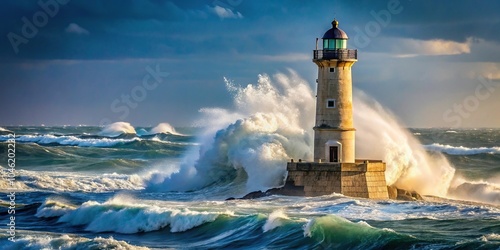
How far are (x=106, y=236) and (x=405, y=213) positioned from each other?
548 centimetres

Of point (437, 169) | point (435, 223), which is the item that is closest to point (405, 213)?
point (435, 223)

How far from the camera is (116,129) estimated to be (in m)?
83.4

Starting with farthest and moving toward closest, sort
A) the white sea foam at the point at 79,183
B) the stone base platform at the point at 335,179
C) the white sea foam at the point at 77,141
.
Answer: the white sea foam at the point at 77,141
the white sea foam at the point at 79,183
the stone base platform at the point at 335,179

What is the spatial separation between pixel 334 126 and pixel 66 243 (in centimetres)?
736

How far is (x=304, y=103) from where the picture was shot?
28.7 m

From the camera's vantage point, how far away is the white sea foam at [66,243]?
18406mm

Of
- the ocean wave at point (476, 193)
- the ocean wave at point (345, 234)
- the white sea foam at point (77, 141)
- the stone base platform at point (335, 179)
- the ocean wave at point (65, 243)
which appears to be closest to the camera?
the ocean wave at point (345, 234)

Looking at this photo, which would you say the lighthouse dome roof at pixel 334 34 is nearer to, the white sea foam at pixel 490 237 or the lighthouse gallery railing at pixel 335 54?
the lighthouse gallery railing at pixel 335 54

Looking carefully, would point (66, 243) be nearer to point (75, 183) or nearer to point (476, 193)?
point (476, 193)

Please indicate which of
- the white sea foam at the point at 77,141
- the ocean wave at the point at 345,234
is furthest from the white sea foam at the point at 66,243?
the white sea foam at the point at 77,141

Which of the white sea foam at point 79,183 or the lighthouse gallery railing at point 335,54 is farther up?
the lighthouse gallery railing at point 335,54

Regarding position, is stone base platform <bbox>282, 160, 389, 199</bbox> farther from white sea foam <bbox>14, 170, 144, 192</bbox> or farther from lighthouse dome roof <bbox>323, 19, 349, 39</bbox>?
white sea foam <bbox>14, 170, 144, 192</bbox>

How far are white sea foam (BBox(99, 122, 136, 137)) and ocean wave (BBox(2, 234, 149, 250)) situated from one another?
A: 62.1m

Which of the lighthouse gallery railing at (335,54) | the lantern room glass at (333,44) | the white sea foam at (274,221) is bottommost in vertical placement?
the white sea foam at (274,221)
